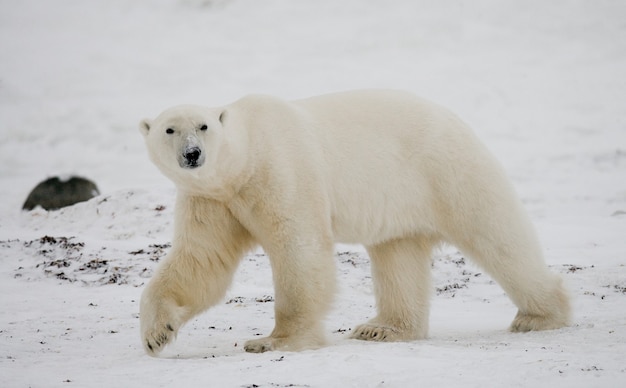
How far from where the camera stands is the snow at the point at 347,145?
11.5ft

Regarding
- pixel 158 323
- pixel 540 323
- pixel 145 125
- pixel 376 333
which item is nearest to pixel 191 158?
pixel 145 125

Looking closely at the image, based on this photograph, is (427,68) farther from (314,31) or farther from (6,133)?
(6,133)

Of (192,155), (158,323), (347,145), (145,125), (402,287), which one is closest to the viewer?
(192,155)

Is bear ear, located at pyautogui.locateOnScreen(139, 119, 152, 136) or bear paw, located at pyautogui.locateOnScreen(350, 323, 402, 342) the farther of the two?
bear paw, located at pyautogui.locateOnScreen(350, 323, 402, 342)

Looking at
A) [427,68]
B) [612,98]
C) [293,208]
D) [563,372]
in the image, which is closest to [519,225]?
[293,208]

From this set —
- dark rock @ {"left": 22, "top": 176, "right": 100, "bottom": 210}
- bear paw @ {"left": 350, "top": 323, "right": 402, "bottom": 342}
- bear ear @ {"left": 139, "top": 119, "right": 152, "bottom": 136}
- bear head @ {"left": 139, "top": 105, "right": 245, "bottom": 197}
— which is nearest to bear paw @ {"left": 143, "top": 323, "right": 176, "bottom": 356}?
bear head @ {"left": 139, "top": 105, "right": 245, "bottom": 197}

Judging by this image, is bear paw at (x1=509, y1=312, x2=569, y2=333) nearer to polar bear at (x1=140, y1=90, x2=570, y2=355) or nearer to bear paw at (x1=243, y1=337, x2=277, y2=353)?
polar bear at (x1=140, y1=90, x2=570, y2=355)

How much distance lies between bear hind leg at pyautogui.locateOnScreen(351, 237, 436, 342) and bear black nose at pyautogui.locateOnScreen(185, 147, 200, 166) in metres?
1.66

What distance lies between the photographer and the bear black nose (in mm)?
3855

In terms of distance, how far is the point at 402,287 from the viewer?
5047 mm

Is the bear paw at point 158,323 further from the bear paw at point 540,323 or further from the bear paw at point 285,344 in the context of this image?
the bear paw at point 540,323

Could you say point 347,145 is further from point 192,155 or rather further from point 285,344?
point 285,344

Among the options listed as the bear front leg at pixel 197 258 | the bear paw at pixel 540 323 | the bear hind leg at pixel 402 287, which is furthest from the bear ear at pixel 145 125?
the bear paw at pixel 540 323

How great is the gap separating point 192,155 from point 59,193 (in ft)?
27.8
